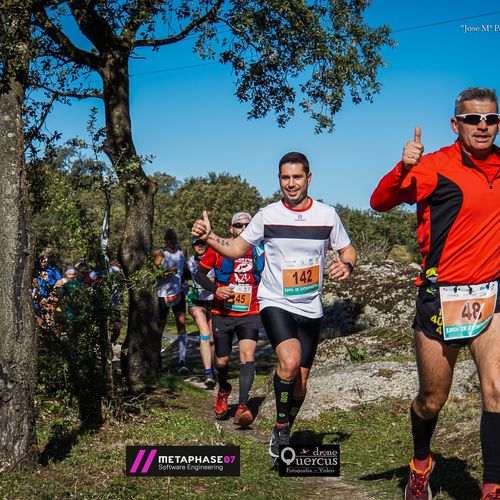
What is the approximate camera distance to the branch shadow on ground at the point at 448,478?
503 cm

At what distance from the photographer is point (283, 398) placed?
6086 mm

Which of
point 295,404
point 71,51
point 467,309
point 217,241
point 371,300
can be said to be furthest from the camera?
point 371,300

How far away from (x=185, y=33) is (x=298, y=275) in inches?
234

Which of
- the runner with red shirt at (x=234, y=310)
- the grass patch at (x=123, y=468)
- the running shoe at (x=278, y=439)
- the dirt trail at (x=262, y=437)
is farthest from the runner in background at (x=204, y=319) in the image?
the running shoe at (x=278, y=439)

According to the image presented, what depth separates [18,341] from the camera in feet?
18.5

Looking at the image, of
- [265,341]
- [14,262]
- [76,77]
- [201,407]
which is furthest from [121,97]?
[265,341]

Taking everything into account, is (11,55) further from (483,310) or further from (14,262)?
(483,310)

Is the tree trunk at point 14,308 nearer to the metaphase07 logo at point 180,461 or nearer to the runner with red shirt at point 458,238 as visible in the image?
the metaphase07 logo at point 180,461

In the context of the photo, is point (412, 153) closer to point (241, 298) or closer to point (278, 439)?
point (278, 439)

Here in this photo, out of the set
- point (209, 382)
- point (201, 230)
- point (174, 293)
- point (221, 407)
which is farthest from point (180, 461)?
point (174, 293)

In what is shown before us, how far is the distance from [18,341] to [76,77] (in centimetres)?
584

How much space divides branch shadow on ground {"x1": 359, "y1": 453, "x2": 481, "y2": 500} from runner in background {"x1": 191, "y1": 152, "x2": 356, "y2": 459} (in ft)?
2.83

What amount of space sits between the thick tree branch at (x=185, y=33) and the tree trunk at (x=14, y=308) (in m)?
5.01

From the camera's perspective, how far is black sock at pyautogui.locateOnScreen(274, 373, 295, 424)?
6.05m
